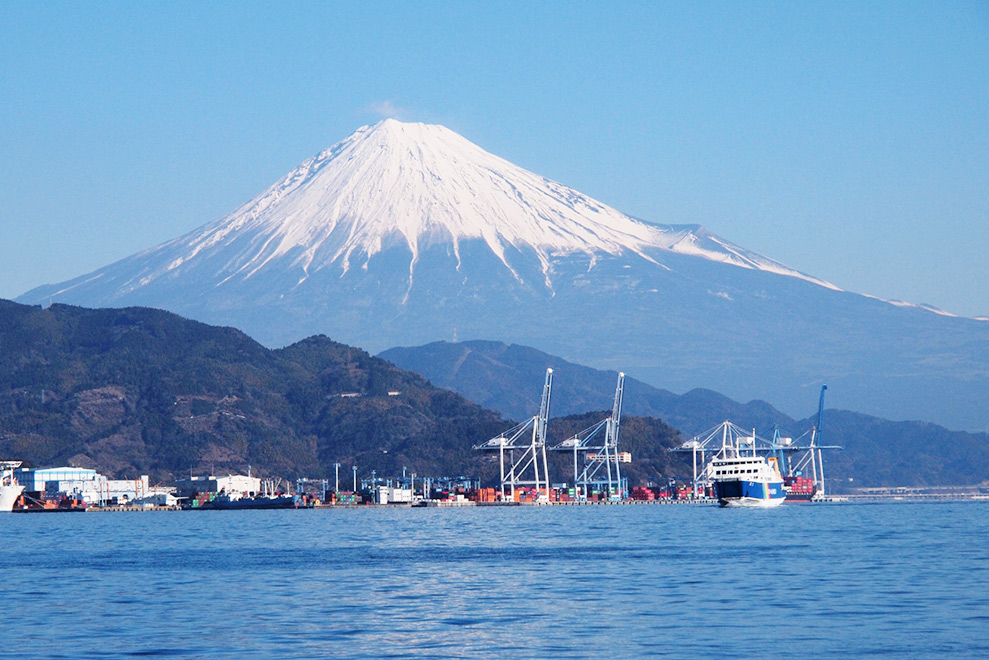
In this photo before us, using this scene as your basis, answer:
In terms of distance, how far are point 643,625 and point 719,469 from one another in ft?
487

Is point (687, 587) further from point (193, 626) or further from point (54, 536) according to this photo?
point (54, 536)

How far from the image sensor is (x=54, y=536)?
106 metres

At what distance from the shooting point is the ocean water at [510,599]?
120ft

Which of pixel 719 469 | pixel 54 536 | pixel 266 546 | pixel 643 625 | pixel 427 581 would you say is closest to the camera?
pixel 643 625

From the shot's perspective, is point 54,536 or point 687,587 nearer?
point 687,587

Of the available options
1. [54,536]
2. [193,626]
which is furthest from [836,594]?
[54,536]

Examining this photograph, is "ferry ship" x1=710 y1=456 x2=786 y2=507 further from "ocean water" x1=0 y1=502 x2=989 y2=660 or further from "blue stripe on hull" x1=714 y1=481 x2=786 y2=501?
"ocean water" x1=0 y1=502 x2=989 y2=660

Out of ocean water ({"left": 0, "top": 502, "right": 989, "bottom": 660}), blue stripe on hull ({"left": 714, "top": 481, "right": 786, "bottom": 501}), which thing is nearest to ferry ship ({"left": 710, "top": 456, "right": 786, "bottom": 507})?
blue stripe on hull ({"left": 714, "top": 481, "right": 786, "bottom": 501})

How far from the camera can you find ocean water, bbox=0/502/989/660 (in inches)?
1437

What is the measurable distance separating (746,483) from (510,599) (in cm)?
13369

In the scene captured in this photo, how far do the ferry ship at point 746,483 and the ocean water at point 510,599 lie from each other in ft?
310

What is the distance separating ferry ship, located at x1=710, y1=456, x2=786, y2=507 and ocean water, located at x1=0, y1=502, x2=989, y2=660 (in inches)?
3725

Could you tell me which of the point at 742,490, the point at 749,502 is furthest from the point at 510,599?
the point at 749,502

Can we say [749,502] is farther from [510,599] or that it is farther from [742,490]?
[510,599]
